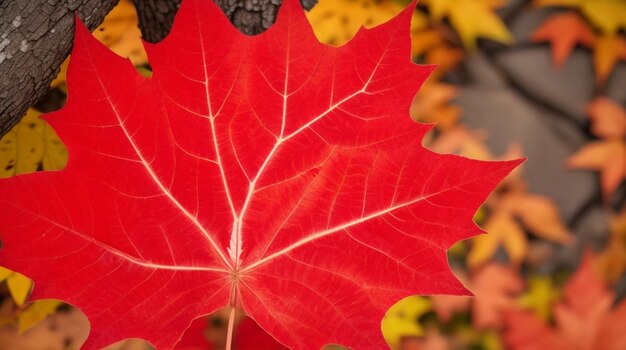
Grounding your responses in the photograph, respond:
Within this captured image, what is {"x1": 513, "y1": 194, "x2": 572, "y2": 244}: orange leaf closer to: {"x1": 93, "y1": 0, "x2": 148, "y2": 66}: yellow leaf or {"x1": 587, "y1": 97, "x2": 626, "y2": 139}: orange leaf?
{"x1": 587, "y1": 97, "x2": 626, "y2": 139}: orange leaf

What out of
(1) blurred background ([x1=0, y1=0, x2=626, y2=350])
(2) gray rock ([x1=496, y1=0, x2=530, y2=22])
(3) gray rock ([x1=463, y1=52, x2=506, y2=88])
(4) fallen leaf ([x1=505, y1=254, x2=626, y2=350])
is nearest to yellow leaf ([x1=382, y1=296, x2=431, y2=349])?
(1) blurred background ([x1=0, y1=0, x2=626, y2=350])

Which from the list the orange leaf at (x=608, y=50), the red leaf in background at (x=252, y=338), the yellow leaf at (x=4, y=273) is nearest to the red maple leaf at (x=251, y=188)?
the yellow leaf at (x=4, y=273)

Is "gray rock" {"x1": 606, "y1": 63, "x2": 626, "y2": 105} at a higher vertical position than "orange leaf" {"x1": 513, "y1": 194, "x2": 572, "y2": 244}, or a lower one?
higher

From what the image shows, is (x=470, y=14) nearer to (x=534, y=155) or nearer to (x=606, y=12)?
(x=606, y=12)

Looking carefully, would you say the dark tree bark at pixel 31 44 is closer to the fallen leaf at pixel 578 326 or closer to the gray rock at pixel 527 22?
the fallen leaf at pixel 578 326

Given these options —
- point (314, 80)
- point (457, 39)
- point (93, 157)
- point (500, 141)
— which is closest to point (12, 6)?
point (93, 157)

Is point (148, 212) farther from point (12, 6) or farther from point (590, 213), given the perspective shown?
point (590, 213)
